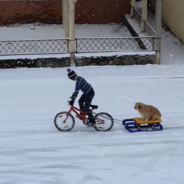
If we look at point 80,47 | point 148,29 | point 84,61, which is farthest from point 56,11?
point 84,61

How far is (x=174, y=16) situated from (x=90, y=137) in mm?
9763

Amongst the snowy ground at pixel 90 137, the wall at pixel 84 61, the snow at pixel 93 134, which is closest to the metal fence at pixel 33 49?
the wall at pixel 84 61

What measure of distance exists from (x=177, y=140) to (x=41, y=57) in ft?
21.9

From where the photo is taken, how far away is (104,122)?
28.8 ft

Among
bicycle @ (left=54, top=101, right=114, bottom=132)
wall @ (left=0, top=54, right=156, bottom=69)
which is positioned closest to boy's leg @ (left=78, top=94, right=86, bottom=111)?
bicycle @ (left=54, top=101, right=114, bottom=132)

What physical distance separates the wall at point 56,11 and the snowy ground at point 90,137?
5904 millimetres

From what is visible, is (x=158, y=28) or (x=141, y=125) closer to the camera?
(x=141, y=125)

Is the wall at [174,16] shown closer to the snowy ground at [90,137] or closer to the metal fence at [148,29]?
the metal fence at [148,29]

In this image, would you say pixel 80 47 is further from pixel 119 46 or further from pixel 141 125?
pixel 141 125

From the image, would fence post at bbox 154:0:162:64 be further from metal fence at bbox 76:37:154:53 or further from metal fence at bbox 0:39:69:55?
metal fence at bbox 0:39:69:55

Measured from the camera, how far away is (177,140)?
328 inches

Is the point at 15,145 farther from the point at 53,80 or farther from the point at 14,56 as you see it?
the point at 14,56

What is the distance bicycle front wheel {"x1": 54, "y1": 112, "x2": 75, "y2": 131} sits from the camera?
865 centimetres

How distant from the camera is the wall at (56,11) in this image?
59.4 ft
